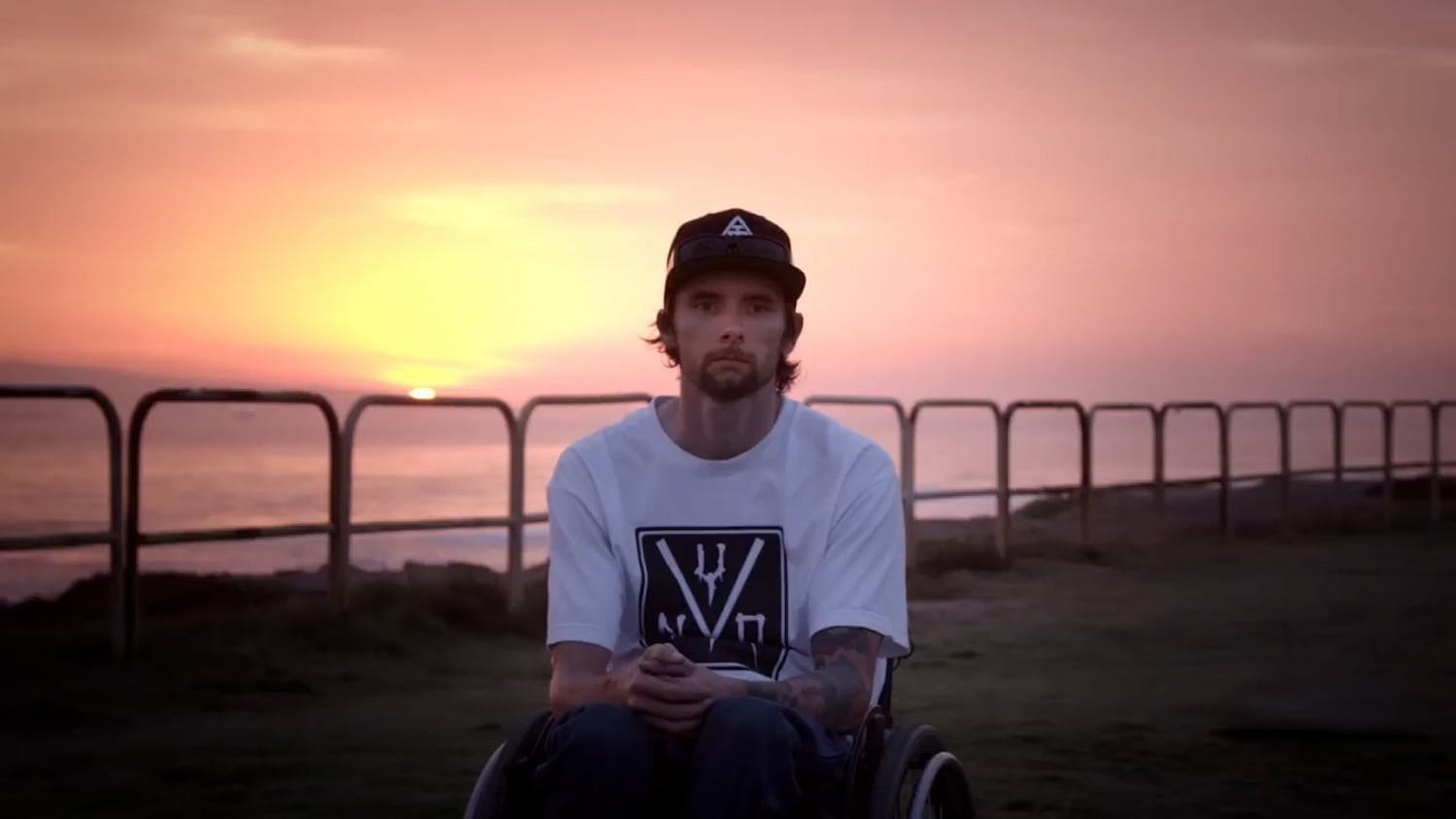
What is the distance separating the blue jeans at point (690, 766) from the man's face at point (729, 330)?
659mm

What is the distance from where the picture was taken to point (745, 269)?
3.52 meters

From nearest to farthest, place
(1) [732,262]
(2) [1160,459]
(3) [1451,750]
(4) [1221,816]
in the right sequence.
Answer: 1. (1) [732,262]
2. (4) [1221,816]
3. (3) [1451,750]
4. (2) [1160,459]

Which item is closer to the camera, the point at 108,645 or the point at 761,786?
the point at 761,786

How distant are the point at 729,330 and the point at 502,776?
953 mm

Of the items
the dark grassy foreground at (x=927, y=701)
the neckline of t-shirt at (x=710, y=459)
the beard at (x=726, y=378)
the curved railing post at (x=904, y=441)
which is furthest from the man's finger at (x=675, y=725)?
the curved railing post at (x=904, y=441)

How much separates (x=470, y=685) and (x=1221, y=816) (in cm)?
425

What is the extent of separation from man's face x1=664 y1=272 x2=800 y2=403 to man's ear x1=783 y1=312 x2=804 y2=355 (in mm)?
112

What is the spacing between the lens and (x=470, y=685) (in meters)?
9.08

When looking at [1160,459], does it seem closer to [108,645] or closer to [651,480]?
[108,645]

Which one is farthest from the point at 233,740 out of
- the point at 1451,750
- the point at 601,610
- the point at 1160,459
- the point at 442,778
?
the point at 1160,459

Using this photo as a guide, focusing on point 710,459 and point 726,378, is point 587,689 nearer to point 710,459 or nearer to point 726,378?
point 710,459

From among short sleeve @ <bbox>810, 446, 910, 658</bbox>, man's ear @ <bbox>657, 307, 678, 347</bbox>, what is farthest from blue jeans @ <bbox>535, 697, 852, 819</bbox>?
man's ear @ <bbox>657, 307, 678, 347</bbox>

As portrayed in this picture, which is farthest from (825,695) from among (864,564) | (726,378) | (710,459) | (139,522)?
(139,522)

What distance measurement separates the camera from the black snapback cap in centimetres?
348
